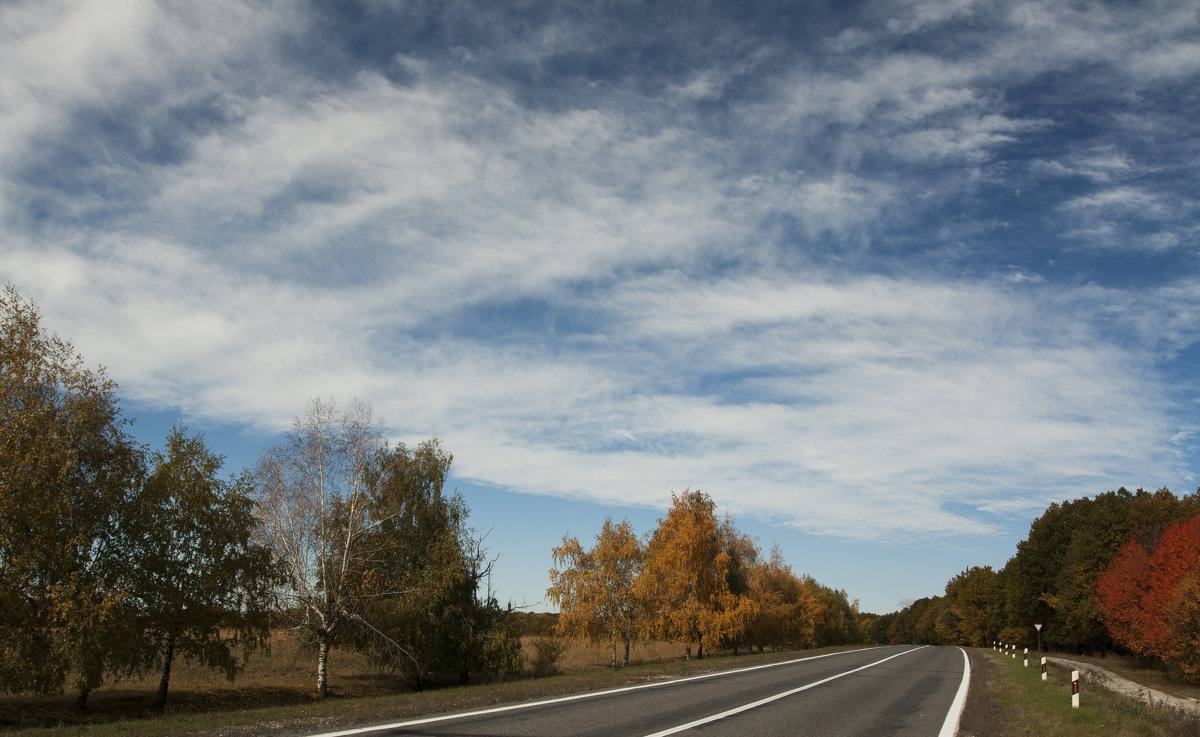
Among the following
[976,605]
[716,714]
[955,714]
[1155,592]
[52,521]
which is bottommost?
[976,605]

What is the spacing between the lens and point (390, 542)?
97.7ft

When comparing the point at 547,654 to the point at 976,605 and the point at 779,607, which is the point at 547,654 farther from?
the point at 976,605

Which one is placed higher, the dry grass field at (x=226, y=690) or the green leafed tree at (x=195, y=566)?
the green leafed tree at (x=195, y=566)

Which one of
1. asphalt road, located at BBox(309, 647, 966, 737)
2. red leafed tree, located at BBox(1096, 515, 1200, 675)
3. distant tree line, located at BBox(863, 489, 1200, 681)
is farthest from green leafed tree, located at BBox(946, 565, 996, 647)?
asphalt road, located at BBox(309, 647, 966, 737)

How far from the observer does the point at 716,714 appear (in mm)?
11719

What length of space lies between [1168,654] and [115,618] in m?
49.3

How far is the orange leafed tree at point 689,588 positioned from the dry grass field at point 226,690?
20.7ft

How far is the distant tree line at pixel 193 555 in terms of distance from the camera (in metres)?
19.3

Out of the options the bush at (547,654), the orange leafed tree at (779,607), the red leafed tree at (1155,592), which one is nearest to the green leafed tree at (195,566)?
the bush at (547,654)

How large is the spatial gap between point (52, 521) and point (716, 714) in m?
20.1

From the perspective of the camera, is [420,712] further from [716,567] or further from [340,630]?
[716,567]

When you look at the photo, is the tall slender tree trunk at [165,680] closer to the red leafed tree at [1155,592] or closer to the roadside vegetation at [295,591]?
the roadside vegetation at [295,591]

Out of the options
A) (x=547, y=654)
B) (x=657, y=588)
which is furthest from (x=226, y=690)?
(x=657, y=588)

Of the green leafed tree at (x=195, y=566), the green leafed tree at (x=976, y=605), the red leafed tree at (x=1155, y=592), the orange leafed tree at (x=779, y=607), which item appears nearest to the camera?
the green leafed tree at (x=195, y=566)
